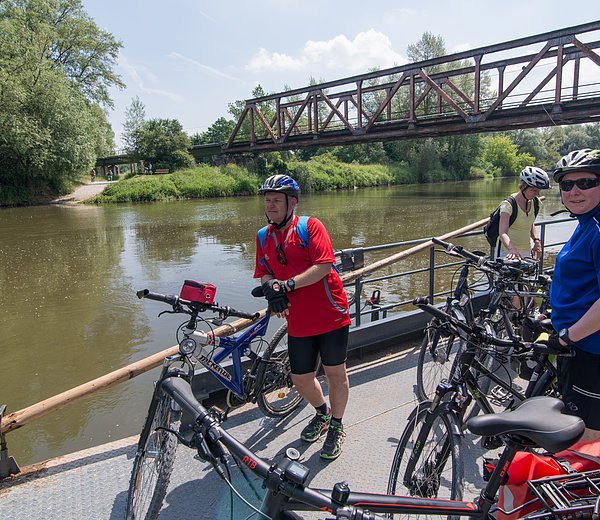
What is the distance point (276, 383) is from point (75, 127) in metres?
35.8

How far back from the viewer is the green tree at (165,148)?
45438 millimetres

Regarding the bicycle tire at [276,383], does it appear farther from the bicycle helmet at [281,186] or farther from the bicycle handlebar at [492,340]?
the bicycle handlebar at [492,340]

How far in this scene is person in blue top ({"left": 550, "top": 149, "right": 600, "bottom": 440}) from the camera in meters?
2.20

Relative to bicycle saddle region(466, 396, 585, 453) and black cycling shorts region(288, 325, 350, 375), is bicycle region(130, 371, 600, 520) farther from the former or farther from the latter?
black cycling shorts region(288, 325, 350, 375)

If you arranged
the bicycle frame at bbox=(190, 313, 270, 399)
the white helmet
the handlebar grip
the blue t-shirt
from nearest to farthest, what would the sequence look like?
1. the blue t-shirt
2. the handlebar grip
3. the bicycle frame at bbox=(190, 313, 270, 399)
4. the white helmet

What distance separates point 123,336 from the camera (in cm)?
843

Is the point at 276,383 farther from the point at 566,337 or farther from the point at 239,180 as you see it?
the point at 239,180

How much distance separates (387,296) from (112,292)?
21.5 ft

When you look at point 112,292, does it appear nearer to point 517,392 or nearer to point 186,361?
point 186,361

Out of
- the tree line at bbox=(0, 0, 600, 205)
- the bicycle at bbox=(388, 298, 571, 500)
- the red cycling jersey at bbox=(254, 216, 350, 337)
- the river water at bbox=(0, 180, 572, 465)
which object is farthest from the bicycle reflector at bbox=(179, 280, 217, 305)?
the tree line at bbox=(0, 0, 600, 205)

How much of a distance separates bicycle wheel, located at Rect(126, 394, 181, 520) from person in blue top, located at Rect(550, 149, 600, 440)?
194 centimetres

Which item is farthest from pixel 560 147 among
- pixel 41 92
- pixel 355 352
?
pixel 355 352

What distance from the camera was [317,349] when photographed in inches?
131

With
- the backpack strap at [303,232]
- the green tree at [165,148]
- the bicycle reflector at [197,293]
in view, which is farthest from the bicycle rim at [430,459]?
the green tree at [165,148]
